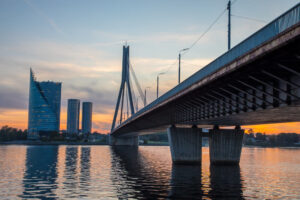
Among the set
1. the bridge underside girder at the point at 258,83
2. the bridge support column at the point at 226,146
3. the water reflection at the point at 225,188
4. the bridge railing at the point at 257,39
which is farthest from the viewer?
the bridge support column at the point at 226,146

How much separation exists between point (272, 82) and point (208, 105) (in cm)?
1581

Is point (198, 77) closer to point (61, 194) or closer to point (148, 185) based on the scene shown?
point (148, 185)

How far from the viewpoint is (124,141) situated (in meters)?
179

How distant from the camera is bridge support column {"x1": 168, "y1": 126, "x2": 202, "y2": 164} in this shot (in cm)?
5678

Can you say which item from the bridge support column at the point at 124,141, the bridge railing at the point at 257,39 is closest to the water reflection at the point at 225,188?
the bridge railing at the point at 257,39

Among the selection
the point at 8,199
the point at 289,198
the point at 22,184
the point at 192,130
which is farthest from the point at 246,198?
the point at 192,130

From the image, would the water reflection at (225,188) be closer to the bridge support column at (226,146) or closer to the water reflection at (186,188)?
the water reflection at (186,188)

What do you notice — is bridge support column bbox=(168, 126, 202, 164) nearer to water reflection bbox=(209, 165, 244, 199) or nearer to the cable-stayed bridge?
the cable-stayed bridge

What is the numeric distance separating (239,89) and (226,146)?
2809 cm

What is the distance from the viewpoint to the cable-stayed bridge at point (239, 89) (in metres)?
21.2

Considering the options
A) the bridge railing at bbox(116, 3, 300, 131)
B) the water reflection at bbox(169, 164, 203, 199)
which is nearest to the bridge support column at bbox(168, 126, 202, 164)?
the bridge railing at bbox(116, 3, 300, 131)

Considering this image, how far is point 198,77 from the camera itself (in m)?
36.2

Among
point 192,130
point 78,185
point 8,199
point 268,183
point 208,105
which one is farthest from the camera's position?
point 192,130

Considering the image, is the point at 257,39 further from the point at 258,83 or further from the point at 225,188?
the point at 225,188
